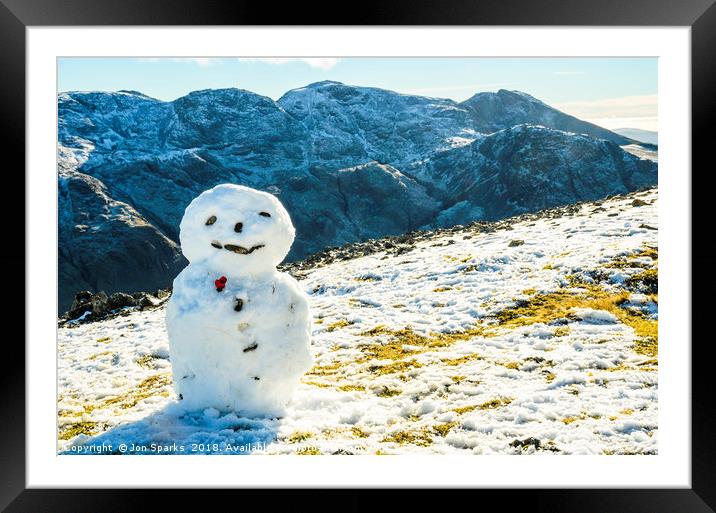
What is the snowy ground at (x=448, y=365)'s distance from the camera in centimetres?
846

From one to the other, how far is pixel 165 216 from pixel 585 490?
357 ft

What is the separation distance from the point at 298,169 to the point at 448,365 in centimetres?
11895

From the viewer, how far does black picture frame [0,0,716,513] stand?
7.05m

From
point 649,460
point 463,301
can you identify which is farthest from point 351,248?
point 649,460

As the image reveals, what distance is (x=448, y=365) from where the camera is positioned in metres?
11.5

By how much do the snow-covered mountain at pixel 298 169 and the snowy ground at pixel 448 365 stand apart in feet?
239

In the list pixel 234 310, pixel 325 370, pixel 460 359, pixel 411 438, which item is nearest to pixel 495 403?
pixel 411 438

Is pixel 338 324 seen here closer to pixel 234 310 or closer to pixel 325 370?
pixel 325 370

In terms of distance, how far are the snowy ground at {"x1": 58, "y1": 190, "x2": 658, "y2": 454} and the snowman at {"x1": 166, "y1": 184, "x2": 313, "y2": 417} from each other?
42 centimetres

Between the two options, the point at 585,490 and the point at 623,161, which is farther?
the point at 623,161
